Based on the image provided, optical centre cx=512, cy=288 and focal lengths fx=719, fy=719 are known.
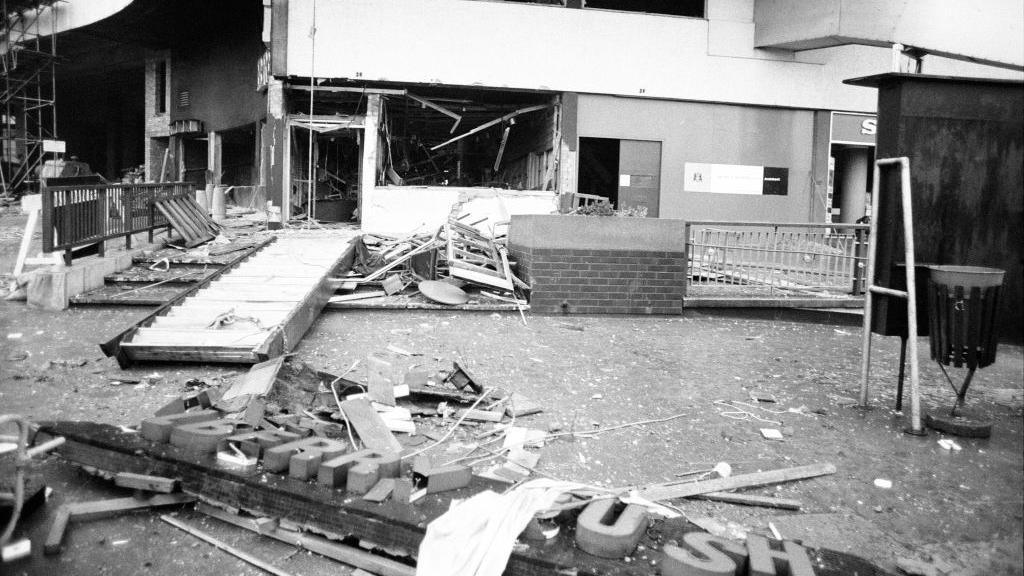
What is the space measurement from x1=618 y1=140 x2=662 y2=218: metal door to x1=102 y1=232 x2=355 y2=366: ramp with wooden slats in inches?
352

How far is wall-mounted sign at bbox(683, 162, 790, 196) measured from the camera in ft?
60.2

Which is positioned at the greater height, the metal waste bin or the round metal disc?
the metal waste bin

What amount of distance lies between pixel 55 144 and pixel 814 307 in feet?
80.7

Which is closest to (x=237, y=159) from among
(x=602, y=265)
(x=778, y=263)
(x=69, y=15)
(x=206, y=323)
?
(x=69, y=15)

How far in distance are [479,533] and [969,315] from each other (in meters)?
4.29

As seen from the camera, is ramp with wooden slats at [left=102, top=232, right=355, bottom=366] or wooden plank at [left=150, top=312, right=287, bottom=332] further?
wooden plank at [left=150, top=312, right=287, bottom=332]

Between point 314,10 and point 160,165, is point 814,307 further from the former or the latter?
point 160,165

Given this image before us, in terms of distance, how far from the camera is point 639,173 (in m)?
18.2

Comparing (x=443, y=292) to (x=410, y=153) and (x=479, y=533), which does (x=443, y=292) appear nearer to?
(x=479, y=533)

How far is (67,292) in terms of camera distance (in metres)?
9.49

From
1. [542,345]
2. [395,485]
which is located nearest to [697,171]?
[542,345]

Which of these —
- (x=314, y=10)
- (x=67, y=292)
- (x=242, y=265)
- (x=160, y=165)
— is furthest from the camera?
(x=160, y=165)

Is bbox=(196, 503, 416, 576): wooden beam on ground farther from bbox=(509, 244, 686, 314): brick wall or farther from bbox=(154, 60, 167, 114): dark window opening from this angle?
bbox=(154, 60, 167, 114): dark window opening

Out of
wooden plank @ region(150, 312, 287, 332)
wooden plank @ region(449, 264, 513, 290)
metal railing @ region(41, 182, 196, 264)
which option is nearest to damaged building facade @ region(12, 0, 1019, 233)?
metal railing @ region(41, 182, 196, 264)
